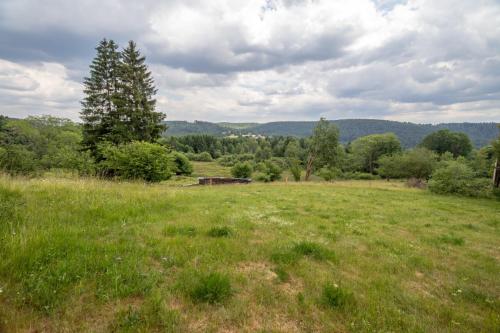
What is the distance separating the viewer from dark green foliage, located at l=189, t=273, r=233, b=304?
339 centimetres

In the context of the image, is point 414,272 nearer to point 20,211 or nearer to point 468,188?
point 20,211

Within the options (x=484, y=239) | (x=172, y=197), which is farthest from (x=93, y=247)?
(x=484, y=239)

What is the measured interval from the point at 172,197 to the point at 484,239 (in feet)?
38.0

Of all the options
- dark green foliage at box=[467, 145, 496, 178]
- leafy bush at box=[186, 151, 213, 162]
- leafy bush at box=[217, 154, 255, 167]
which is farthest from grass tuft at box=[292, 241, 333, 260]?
leafy bush at box=[186, 151, 213, 162]

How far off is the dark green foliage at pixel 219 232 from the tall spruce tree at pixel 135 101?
Answer: 26297 millimetres

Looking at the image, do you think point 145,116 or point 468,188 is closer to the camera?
point 468,188

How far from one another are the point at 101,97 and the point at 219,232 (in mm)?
30689

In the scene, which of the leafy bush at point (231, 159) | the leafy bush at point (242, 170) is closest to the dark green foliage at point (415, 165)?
the leafy bush at point (242, 170)

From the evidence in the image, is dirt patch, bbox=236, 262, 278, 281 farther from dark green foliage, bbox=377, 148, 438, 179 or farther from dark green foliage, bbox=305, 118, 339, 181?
dark green foliage, bbox=377, 148, 438, 179

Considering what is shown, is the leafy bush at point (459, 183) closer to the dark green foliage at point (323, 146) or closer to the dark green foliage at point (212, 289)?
the dark green foliage at point (323, 146)

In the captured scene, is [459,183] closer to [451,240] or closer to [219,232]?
[451,240]

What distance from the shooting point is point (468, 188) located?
2239 centimetres

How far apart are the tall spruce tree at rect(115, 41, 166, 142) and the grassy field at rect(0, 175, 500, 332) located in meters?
23.5

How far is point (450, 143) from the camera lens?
260 feet
